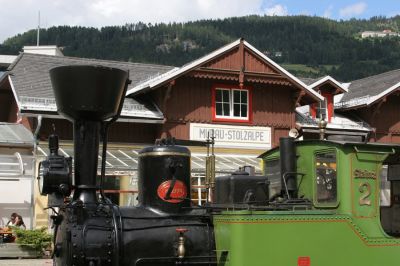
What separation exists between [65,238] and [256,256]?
1761mm

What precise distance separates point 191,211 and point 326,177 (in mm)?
1386

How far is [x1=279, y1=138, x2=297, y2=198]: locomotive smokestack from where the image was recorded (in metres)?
6.19

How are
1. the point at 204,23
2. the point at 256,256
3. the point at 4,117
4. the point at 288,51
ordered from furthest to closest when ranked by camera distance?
the point at 204,23, the point at 288,51, the point at 4,117, the point at 256,256

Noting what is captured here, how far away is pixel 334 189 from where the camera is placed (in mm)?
5895

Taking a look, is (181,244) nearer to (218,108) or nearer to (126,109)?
(126,109)

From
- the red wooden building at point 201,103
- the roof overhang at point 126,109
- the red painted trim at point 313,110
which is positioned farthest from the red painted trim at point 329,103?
the roof overhang at point 126,109

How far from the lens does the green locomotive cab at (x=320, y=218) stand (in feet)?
17.8

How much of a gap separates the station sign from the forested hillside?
91750 mm

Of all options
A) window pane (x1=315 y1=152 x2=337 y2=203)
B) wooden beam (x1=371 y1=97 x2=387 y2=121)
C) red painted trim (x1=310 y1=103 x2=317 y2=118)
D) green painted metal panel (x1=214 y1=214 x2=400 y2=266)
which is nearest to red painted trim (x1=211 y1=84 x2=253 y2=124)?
red painted trim (x1=310 y1=103 x2=317 y2=118)

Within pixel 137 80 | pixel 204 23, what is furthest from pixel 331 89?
pixel 204 23

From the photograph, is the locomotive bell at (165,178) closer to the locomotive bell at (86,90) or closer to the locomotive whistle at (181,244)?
the locomotive whistle at (181,244)

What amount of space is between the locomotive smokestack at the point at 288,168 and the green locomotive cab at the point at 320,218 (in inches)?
0.4

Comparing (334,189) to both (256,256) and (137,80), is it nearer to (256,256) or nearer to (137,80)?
(256,256)

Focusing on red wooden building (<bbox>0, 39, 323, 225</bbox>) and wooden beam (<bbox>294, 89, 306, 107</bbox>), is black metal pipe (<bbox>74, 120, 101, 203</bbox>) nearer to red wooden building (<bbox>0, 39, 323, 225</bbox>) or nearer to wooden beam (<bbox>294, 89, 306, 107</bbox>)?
red wooden building (<bbox>0, 39, 323, 225</bbox>)
